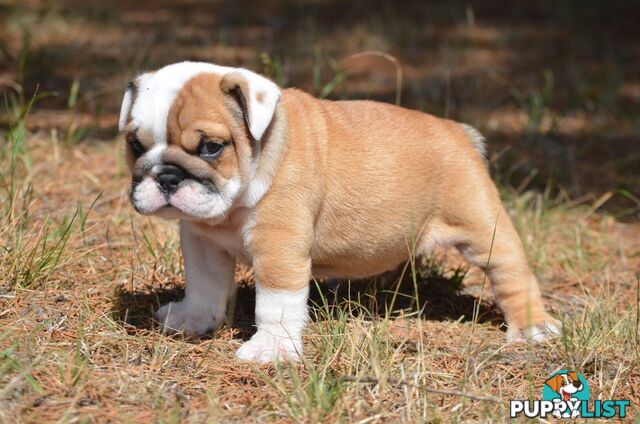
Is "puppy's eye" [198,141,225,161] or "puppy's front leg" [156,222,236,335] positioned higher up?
"puppy's eye" [198,141,225,161]

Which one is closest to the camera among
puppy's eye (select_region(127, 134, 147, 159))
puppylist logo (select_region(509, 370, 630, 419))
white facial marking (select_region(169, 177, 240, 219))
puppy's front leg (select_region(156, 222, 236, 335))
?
puppylist logo (select_region(509, 370, 630, 419))

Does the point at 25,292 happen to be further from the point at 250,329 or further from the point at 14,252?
the point at 250,329

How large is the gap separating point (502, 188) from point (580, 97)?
8.50 feet

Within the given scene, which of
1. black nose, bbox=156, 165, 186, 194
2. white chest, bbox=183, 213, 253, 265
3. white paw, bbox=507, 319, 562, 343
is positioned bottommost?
white paw, bbox=507, 319, 562, 343

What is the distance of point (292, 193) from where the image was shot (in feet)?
13.1

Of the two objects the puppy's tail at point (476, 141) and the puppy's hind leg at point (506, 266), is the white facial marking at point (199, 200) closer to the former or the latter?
→ the puppy's hind leg at point (506, 266)

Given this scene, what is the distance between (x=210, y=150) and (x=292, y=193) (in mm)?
408

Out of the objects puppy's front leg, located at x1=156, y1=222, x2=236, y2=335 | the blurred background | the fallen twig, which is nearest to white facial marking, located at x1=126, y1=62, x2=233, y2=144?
puppy's front leg, located at x1=156, y1=222, x2=236, y2=335

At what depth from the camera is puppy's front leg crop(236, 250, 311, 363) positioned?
3.95 metres

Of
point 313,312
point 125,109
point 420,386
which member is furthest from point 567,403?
point 125,109

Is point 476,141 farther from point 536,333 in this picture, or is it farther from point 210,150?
point 210,150

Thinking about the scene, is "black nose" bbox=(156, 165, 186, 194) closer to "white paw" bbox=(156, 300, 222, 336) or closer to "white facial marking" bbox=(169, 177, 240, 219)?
"white facial marking" bbox=(169, 177, 240, 219)

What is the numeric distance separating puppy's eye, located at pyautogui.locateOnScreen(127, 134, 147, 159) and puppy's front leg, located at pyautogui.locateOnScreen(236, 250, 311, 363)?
67 cm

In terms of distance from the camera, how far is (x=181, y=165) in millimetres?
3756
